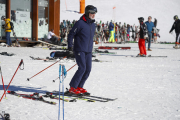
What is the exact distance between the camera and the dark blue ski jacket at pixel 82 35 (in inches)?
213

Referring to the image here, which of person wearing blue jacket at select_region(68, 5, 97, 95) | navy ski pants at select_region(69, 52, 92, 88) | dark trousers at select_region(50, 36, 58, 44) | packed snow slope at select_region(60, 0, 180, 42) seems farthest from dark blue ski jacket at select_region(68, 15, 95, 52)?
packed snow slope at select_region(60, 0, 180, 42)

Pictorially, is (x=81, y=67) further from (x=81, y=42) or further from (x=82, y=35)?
(x=82, y=35)

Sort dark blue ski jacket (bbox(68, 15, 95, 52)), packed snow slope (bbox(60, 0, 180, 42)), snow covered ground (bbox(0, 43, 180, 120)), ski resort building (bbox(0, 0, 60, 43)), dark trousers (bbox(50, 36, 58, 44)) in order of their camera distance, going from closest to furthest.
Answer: snow covered ground (bbox(0, 43, 180, 120)) < dark blue ski jacket (bbox(68, 15, 95, 52)) < ski resort building (bbox(0, 0, 60, 43)) < dark trousers (bbox(50, 36, 58, 44)) < packed snow slope (bbox(60, 0, 180, 42))

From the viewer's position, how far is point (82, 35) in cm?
546

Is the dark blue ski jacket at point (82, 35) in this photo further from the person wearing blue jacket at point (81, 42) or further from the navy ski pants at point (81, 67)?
the navy ski pants at point (81, 67)

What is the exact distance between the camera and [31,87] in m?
6.44

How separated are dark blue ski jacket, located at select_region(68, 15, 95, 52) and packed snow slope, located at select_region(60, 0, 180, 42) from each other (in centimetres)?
6617

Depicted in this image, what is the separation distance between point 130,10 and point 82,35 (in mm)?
82075

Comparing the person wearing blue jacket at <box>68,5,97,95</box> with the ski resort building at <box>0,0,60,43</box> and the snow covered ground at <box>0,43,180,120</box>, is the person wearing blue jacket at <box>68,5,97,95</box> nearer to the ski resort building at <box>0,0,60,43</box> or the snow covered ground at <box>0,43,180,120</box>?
the snow covered ground at <box>0,43,180,120</box>

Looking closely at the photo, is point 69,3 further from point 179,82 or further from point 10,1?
point 179,82

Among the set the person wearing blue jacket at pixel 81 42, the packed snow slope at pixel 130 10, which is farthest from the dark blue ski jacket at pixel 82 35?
the packed snow slope at pixel 130 10

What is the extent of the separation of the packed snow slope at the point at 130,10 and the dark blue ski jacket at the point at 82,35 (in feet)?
217

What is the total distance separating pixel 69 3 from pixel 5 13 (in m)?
70.8

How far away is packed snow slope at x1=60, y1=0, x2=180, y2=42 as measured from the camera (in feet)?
249
